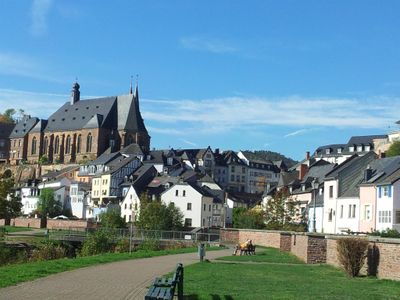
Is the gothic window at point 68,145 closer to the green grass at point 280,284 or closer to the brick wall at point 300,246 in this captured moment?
the brick wall at point 300,246

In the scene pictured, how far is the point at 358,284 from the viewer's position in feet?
65.6

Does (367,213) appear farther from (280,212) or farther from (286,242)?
(286,242)

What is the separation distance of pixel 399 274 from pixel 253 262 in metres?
10.0

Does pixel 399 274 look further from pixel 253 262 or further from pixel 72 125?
pixel 72 125

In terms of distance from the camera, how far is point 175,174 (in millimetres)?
119625

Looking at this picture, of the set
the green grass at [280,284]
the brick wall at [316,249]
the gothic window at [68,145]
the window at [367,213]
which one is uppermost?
the gothic window at [68,145]

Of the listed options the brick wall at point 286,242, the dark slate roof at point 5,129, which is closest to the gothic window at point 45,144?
the dark slate roof at point 5,129

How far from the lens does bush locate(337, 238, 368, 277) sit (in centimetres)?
2256

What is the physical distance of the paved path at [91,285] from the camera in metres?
16.2

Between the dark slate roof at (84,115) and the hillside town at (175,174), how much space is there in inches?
12.8

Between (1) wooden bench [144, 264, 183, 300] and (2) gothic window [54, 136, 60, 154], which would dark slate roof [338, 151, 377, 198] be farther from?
(2) gothic window [54, 136, 60, 154]

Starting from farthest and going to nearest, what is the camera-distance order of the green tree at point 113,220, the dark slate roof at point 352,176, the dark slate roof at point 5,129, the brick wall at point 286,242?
the dark slate roof at point 5,129 → the green tree at point 113,220 → the dark slate roof at point 352,176 → the brick wall at point 286,242

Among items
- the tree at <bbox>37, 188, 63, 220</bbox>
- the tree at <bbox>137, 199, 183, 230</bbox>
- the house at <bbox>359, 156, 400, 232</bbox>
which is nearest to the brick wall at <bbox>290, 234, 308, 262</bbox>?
the house at <bbox>359, 156, 400, 232</bbox>

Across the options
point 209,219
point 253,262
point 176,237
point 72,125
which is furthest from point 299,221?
point 72,125
